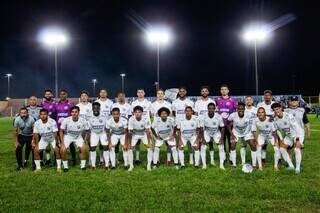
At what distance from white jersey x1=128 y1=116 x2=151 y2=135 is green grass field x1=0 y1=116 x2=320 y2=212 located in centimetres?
120

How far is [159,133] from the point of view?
10789mm

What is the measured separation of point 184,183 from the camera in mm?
8156

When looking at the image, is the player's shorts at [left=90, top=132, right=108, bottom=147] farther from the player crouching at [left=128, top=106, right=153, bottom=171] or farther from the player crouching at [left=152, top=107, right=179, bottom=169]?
the player crouching at [left=152, top=107, right=179, bottom=169]

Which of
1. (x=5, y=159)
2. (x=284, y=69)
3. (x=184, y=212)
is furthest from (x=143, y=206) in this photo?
(x=284, y=69)

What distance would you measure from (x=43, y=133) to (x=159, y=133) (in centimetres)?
310

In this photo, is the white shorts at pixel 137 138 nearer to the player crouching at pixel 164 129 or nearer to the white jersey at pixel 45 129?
the player crouching at pixel 164 129

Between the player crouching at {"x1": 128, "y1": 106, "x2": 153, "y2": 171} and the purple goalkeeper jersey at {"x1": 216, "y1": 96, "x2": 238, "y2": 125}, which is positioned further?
the purple goalkeeper jersey at {"x1": 216, "y1": 96, "x2": 238, "y2": 125}

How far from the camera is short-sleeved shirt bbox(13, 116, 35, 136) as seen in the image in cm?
1062

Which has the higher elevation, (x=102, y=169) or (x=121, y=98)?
(x=121, y=98)

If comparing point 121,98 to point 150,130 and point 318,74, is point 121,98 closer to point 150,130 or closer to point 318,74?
point 150,130

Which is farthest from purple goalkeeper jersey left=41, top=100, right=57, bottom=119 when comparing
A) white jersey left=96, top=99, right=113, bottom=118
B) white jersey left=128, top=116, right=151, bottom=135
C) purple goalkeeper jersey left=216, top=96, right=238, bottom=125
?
purple goalkeeper jersey left=216, top=96, right=238, bottom=125

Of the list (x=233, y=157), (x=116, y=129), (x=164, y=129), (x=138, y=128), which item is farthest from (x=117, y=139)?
(x=233, y=157)

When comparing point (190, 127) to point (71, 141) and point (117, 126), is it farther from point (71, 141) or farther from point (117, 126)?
point (71, 141)

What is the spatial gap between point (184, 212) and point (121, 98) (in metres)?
5.93
